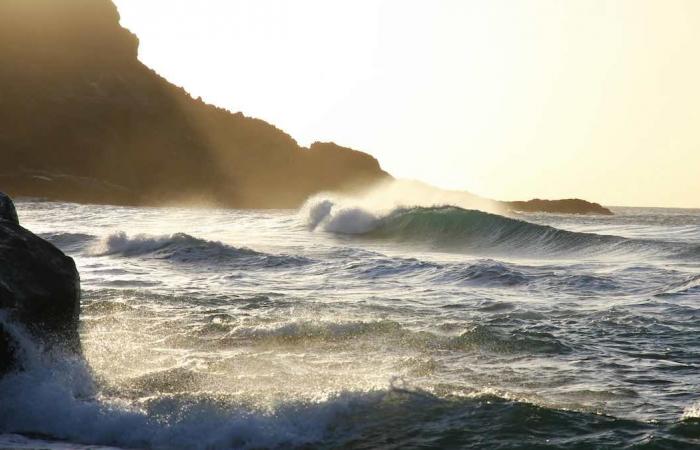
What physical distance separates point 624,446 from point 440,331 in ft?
13.8

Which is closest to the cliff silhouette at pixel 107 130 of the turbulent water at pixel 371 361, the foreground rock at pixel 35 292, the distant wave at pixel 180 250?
the distant wave at pixel 180 250

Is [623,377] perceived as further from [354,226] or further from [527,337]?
[354,226]

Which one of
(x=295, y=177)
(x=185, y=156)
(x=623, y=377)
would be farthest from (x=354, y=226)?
(x=295, y=177)

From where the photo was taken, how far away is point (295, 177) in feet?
395

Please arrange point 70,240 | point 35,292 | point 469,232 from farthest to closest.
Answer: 1. point 469,232
2. point 70,240
3. point 35,292

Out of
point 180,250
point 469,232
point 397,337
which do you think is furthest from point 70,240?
point 397,337

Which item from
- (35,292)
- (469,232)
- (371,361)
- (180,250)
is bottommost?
(371,361)

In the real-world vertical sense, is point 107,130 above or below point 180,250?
above

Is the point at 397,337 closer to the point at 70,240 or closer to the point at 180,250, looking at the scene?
the point at 180,250

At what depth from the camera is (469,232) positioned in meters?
28.9

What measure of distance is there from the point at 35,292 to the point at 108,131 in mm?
91179

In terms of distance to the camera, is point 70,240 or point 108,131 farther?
point 108,131

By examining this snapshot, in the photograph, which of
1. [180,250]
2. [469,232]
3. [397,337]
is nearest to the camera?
[397,337]

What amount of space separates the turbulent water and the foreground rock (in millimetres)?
156
